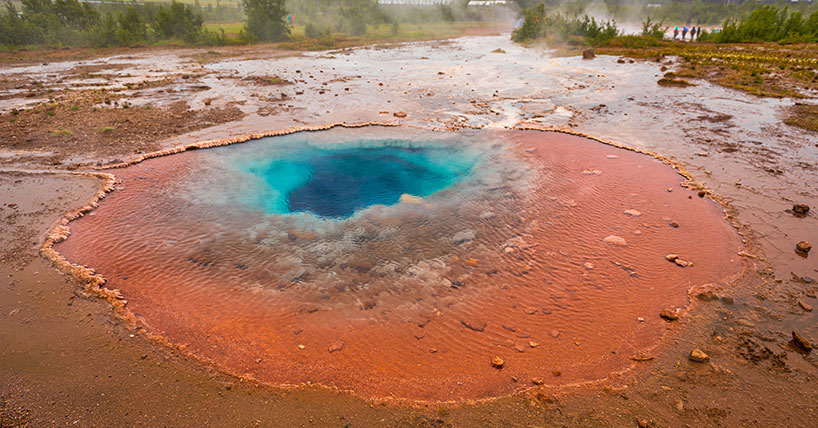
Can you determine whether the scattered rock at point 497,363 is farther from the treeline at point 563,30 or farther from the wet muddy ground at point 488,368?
the treeline at point 563,30

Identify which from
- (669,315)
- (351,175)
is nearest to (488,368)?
(669,315)

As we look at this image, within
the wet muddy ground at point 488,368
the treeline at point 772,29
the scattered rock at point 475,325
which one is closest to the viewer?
the wet muddy ground at point 488,368

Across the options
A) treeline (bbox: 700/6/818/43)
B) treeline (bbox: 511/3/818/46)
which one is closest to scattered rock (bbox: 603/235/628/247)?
treeline (bbox: 511/3/818/46)

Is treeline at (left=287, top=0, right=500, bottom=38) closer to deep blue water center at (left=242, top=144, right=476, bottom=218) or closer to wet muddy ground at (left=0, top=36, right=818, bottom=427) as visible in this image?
Result: wet muddy ground at (left=0, top=36, right=818, bottom=427)

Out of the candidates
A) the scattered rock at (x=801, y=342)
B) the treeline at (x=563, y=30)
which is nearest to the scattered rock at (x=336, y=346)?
the scattered rock at (x=801, y=342)

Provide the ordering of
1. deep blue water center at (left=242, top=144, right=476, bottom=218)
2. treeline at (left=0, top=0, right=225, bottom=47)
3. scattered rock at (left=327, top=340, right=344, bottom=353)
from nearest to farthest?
scattered rock at (left=327, top=340, right=344, bottom=353), deep blue water center at (left=242, top=144, right=476, bottom=218), treeline at (left=0, top=0, right=225, bottom=47)

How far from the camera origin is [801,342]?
4852mm

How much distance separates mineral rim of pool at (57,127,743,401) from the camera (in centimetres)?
488

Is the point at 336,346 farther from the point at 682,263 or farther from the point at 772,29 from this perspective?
the point at 772,29

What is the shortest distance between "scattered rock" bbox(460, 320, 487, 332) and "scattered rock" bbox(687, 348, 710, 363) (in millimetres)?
2593

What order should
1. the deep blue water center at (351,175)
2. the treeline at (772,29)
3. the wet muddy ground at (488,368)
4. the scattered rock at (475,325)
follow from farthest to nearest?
1. the treeline at (772,29)
2. the deep blue water center at (351,175)
3. the scattered rock at (475,325)
4. the wet muddy ground at (488,368)

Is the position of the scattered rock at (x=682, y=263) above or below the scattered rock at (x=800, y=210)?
below

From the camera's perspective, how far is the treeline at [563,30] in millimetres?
37906

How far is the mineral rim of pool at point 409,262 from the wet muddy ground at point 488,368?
335 mm
